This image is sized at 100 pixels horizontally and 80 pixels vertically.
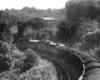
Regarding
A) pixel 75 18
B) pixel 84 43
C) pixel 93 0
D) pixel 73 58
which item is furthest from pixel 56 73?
pixel 93 0

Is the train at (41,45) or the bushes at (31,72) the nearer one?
the bushes at (31,72)

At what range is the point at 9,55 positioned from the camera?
2642 centimetres

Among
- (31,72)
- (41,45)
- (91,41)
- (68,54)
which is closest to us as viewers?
(31,72)

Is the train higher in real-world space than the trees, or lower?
lower

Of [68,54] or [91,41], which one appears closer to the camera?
[68,54]

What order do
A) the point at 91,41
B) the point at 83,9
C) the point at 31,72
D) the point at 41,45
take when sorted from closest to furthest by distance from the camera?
the point at 31,72
the point at 91,41
the point at 41,45
the point at 83,9

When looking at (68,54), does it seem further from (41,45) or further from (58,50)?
(41,45)

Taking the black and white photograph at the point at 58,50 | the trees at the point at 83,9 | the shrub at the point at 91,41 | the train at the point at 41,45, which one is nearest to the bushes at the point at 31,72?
the black and white photograph at the point at 58,50

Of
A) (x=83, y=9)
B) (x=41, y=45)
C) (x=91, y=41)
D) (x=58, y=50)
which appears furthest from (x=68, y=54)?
(x=83, y=9)

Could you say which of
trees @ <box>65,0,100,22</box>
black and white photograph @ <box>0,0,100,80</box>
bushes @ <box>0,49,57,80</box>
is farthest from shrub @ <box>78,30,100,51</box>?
trees @ <box>65,0,100,22</box>

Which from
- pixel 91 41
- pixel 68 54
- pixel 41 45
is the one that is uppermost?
pixel 91 41

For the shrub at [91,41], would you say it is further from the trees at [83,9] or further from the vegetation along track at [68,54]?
the trees at [83,9]

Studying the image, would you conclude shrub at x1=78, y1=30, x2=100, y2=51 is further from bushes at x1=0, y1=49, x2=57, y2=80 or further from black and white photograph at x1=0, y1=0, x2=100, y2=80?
bushes at x1=0, y1=49, x2=57, y2=80

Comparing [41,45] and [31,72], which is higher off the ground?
[31,72]
